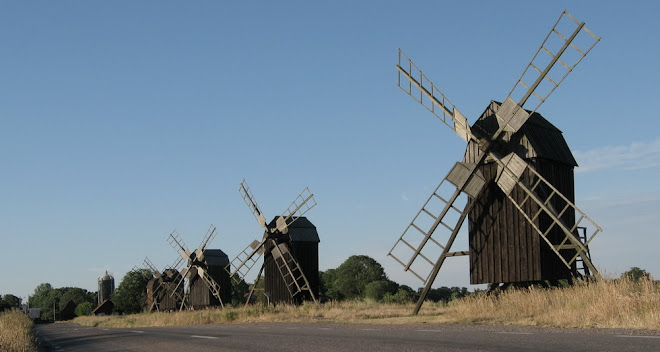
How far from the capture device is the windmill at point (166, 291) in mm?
71812

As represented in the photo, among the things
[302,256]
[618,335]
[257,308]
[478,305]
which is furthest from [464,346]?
[302,256]

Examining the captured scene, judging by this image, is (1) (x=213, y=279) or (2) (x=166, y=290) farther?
(2) (x=166, y=290)

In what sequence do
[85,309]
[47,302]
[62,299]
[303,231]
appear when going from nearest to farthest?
1. [303,231]
2. [85,309]
3. [62,299]
4. [47,302]

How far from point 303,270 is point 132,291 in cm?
5673

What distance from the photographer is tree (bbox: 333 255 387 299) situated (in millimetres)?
83062

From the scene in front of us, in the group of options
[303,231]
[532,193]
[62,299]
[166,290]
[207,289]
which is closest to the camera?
[532,193]

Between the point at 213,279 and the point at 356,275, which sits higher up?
the point at 213,279

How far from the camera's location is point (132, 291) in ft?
317

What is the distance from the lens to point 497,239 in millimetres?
26516

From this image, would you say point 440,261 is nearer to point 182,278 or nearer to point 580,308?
point 580,308

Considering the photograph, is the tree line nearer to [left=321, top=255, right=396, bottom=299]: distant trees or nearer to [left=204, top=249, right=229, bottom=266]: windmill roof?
[left=321, top=255, right=396, bottom=299]: distant trees

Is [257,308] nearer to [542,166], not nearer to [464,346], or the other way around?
[542,166]

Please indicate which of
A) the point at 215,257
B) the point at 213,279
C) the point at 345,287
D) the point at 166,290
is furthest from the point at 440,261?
the point at 345,287

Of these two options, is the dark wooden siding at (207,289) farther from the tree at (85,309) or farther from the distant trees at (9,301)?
the distant trees at (9,301)
